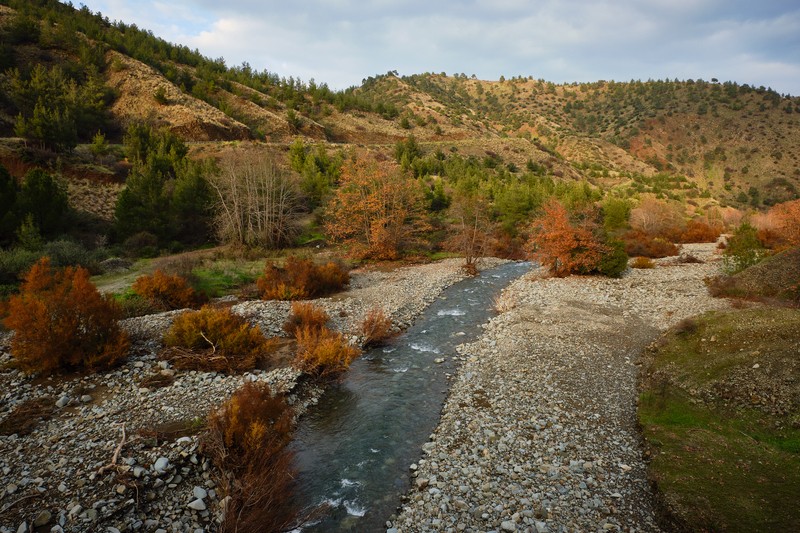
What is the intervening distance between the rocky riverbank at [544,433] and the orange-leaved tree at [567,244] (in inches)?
284

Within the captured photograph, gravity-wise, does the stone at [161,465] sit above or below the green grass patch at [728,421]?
below

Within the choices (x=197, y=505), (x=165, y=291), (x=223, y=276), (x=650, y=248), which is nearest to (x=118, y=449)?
(x=197, y=505)

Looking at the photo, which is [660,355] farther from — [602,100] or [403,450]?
[602,100]

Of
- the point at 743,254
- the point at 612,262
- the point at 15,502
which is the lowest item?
the point at 15,502

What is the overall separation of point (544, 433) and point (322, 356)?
22.8ft

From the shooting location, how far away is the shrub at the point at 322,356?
41.4ft

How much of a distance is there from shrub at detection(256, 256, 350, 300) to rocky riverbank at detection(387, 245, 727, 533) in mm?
9852

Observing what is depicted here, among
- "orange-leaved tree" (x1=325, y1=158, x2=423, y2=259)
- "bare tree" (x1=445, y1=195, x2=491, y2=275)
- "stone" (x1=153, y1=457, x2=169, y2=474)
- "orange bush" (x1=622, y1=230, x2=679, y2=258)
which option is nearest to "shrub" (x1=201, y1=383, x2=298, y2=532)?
"stone" (x1=153, y1=457, x2=169, y2=474)

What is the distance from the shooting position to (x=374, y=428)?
33.1 ft

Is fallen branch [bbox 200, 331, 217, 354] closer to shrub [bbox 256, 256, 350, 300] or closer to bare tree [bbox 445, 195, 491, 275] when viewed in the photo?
shrub [bbox 256, 256, 350, 300]

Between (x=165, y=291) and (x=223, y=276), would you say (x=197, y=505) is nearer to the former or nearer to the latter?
(x=165, y=291)

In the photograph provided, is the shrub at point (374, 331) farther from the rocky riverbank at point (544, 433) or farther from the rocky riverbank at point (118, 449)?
the rocky riverbank at point (118, 449)

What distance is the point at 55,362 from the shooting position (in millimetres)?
10797

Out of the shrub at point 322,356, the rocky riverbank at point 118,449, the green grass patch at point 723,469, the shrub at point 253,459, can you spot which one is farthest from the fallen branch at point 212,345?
the green grass patch at point 723,469
